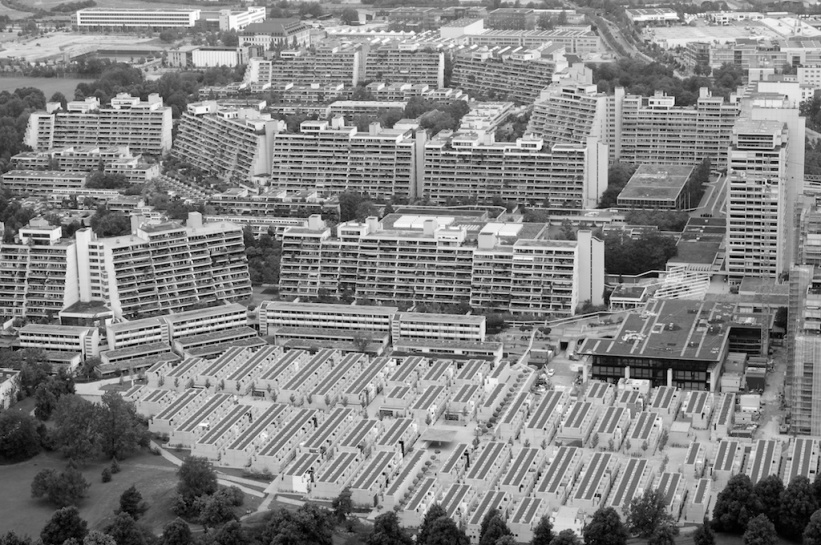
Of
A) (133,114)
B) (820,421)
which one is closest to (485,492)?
(820,421)

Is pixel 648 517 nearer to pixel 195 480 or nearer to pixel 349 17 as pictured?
pixel 195 480

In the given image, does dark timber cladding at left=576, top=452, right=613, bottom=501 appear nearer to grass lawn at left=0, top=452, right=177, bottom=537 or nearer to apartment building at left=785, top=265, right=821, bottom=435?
apartment building at left=785, top=265, right=821, bottom=435

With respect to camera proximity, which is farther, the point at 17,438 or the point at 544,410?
the point at 544,410

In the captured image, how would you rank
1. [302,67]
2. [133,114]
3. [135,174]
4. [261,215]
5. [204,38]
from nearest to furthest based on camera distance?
[261,215] < [135,174] < [133,114] < [302,67] < [204,38]

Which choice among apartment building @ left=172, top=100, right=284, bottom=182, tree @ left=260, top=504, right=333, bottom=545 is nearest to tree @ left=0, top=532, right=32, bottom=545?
tree @ left=260, top=504, right=333, bottom=545

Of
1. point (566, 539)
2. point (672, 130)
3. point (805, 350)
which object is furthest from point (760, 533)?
point (672, 130)

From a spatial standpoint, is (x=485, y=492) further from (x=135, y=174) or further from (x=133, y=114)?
(x=133, y=114)

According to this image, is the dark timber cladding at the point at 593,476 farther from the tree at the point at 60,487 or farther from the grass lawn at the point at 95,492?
the tree at the point at 60,487
